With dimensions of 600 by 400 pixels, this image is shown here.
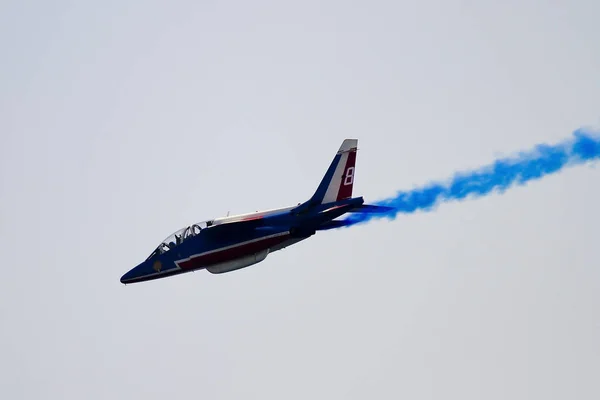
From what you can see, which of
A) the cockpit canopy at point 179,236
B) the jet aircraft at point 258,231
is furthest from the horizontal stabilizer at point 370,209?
the cockpit canopy at point 179,236

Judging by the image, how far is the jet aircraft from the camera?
8600 centimetres

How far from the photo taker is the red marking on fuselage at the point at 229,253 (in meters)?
86.6

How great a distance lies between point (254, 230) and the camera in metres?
86.5

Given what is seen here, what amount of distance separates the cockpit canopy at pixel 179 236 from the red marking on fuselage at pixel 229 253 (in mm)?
1052

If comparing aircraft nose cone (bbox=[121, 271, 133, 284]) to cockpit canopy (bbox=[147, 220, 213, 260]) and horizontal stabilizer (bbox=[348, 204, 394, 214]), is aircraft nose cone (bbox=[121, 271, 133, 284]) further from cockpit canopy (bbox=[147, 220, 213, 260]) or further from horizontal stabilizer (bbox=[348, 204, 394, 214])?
horizontal stabilizer (bbox=[348, 204, 394, 214])

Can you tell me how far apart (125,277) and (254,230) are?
316 inches

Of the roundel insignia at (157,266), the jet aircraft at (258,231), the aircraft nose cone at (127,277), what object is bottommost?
the aircraft nose cone at (127,277)

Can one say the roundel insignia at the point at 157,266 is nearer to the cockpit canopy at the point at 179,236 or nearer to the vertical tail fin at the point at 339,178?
the cockpit canopy at the point at 179,236

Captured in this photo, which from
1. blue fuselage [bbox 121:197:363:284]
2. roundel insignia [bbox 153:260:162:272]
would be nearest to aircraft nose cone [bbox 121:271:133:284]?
blue fuselage [bbox 121:197:363:284]

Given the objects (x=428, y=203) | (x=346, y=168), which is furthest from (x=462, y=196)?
(x=346, y=168)

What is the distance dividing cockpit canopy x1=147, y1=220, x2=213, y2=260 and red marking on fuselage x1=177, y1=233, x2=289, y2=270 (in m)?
1.05

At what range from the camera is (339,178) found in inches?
3410

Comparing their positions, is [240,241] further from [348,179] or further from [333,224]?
[348,179]

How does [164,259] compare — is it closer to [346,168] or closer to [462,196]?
[346,168]
